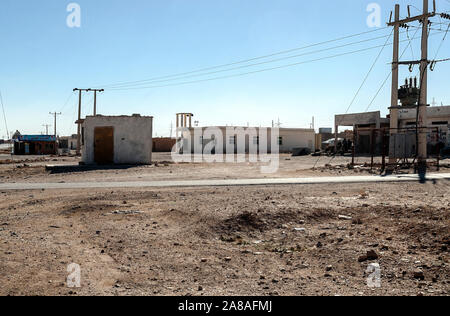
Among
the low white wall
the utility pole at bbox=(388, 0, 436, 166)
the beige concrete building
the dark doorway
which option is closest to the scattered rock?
the utility pole at bbox=(388, 0, 436, 166)

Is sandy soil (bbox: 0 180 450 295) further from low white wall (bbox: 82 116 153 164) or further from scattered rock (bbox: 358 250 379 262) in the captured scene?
low white wall (bbox: 82 116 153 164)

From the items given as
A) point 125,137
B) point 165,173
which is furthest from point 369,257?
point 125,137

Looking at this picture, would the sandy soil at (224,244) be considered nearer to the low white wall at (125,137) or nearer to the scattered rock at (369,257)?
the scattered rock at (369,257)

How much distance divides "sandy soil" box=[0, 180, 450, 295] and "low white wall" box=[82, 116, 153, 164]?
46.7 ft

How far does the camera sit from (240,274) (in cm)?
512

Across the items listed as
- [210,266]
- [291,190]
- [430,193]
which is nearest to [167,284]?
[210,266]

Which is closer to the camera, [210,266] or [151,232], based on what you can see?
[210,266]

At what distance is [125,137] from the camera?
82.6 ft

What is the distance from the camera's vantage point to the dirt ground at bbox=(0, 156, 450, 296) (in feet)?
15.5

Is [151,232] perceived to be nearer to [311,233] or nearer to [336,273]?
[311,233]

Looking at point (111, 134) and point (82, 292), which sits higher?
point (111, 134)

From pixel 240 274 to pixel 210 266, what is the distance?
487 mm

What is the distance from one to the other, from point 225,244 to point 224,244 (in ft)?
0.05
